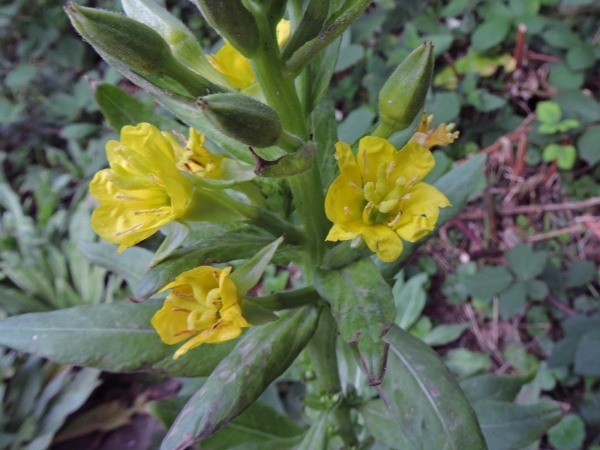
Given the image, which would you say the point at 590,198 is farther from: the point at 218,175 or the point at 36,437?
the point at 36,437

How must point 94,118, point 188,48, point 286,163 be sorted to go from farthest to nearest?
point 94,118 < point 188,48 < point 286,163

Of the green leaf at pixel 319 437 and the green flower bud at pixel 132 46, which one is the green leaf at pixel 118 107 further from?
the green leaf at pixel 319 437

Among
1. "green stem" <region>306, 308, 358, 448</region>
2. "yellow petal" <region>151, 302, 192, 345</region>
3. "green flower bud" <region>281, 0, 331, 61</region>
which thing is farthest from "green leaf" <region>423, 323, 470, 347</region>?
"green flower bud" <region>281, 0, 331, 61</region>

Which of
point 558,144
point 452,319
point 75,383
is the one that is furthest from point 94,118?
point 558,144

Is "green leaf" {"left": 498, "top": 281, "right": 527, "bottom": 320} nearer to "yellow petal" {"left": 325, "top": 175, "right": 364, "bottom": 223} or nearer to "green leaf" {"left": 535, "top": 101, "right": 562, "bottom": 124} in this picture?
"green leaf" {"left": 535, "top": 101, "right": 562, "bottom": 124}

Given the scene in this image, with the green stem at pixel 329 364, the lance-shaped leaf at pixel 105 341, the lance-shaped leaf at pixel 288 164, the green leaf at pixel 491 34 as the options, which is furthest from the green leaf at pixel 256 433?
the green leaf at pixel 491 34

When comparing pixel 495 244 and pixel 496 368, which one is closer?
pixel 496 368
